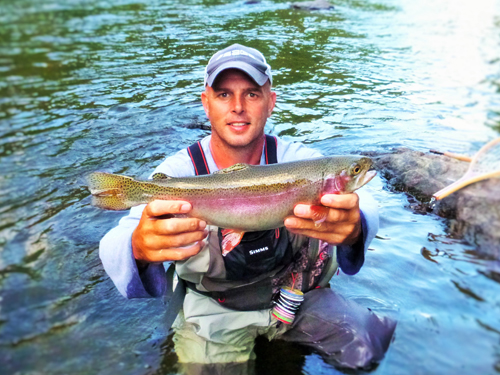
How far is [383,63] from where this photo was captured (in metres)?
12.4

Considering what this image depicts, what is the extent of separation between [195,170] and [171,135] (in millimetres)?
4342

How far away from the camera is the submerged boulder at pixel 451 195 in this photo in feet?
9.57

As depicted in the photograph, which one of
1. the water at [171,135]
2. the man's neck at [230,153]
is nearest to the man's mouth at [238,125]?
the man's neck at [230,153]

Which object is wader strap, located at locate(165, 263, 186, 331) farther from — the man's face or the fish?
the man's face

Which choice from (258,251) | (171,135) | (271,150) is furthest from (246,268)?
(171,135)

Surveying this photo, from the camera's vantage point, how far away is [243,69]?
307 cm

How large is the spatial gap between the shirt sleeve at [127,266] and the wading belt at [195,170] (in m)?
0.28

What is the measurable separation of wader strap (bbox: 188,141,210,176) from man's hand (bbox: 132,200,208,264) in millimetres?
587

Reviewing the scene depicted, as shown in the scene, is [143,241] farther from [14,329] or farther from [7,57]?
[7,57]

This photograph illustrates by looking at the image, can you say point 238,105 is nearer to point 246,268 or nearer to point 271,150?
point 271,150

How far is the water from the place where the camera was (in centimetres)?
298

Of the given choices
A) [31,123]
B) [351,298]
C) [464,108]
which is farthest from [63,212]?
[464,108]

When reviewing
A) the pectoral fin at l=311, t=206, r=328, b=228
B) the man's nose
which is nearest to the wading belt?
the man's nose

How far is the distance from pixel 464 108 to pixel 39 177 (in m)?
8.23
